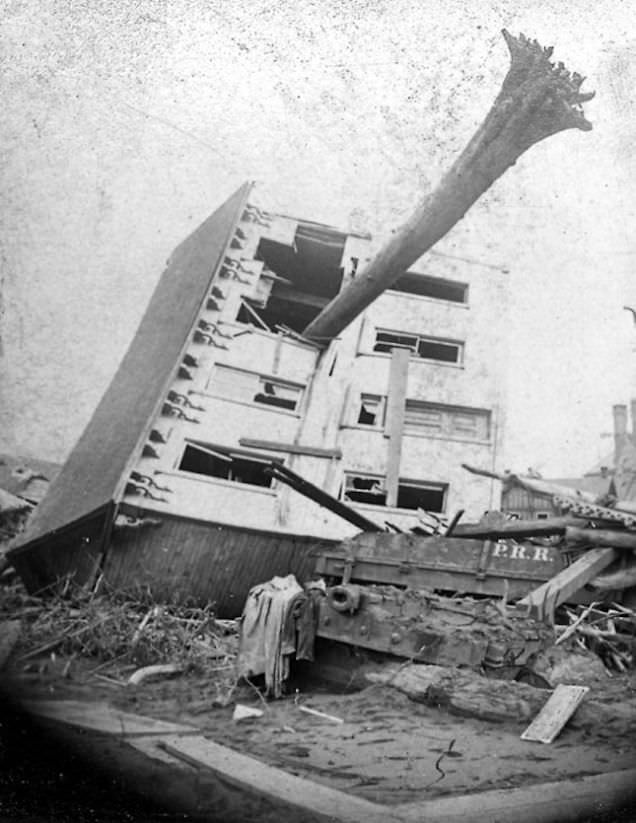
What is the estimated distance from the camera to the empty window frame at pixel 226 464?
886 centimetres

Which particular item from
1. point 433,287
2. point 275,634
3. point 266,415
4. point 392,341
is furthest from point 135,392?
point 433,287

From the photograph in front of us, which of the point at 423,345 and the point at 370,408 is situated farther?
the point at 423,345

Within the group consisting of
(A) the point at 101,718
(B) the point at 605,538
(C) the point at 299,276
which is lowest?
(A) the point at 101,718

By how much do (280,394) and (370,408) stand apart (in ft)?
4.82

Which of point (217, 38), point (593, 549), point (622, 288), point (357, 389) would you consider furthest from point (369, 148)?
point (357, 389)

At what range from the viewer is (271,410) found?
9.43 m

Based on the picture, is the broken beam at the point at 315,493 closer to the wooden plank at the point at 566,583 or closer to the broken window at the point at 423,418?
the wooden plank at the point at 566,583

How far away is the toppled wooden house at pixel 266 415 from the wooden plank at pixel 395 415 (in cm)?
2

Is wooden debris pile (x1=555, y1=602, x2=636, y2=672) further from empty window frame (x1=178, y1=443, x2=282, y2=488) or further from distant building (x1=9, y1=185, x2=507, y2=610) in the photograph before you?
empty window frame (x1=178, y1=443, x2=282, y2=488)

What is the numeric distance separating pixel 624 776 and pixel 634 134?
4.52 metres

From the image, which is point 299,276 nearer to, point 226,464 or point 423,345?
point 423,345

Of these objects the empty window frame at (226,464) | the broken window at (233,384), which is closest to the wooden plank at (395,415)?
the empty window frame at (226,464)

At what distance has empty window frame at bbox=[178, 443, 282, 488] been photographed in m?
8.86

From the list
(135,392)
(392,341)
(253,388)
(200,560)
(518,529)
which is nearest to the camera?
(518,529)
